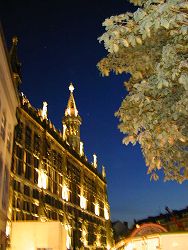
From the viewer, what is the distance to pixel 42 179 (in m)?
39.8

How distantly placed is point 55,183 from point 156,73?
3805 cm

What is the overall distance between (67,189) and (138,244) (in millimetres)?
38899

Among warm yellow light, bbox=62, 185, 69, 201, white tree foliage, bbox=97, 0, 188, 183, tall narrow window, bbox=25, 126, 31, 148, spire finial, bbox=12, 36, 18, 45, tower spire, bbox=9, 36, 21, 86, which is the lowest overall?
white tree foliage, bbox=97, 0, 188, 183

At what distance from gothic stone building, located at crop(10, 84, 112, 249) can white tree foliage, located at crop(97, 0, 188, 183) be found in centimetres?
2468

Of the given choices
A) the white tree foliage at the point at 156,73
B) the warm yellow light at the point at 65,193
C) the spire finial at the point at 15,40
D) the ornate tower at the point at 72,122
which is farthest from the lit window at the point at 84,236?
the white tree foliage at the point at 156,73

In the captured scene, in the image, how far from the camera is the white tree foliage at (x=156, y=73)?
7293 mm

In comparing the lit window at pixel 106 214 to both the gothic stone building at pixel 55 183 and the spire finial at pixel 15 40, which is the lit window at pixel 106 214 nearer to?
the gothic stone building at pixel 55 183

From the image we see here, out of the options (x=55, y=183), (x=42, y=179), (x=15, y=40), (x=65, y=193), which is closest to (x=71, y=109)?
(x=65, y=193)

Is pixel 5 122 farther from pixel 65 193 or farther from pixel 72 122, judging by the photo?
pixel 72 122

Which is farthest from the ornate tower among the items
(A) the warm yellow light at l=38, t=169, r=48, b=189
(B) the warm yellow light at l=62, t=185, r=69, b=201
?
(A) the warm yellow light at l=38, t=169, r=48, b=189

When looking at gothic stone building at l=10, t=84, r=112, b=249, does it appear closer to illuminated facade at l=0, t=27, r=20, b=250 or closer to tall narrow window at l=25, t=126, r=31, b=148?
tall narrow window at l=25, t=126, r=31, b=148

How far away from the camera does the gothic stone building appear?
1383 inches

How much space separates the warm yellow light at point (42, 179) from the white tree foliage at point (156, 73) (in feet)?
96.7

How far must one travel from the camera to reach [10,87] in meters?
24.1
